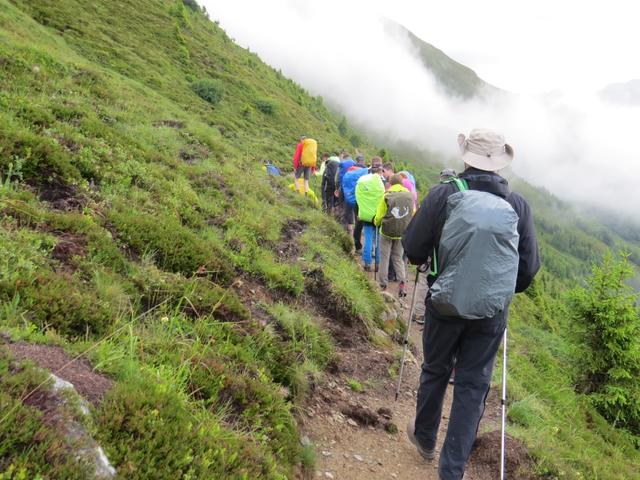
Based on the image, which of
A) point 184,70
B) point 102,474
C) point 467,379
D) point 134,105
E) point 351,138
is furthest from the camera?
point 351,138

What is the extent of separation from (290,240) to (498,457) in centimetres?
603

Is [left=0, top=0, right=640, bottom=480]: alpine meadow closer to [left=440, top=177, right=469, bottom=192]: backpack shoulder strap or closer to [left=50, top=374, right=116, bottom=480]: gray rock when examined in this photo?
[left=50, top=374, right=116, bottom=480]: gray rock

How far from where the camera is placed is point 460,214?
376 centimetres

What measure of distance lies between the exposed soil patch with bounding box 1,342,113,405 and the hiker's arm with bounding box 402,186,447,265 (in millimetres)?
2943

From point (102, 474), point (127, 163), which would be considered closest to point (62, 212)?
point (127, 163)

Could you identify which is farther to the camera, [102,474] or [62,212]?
[62,212]

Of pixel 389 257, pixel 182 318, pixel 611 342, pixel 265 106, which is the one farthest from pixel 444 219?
pixel 265 106

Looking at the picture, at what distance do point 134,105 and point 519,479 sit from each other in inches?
548

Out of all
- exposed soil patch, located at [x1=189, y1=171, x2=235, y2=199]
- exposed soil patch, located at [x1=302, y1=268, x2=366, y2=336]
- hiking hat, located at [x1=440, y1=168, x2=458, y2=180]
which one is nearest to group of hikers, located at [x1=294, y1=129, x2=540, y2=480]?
hiking hat, located at [x1=440, y1=168, x2=458, y2=180]

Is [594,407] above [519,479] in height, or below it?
below

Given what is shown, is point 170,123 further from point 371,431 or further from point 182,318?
point 371,431

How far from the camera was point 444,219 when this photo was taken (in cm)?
409

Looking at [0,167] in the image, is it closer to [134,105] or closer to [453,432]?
[453,432]

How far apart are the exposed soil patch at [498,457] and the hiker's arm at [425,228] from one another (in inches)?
107
